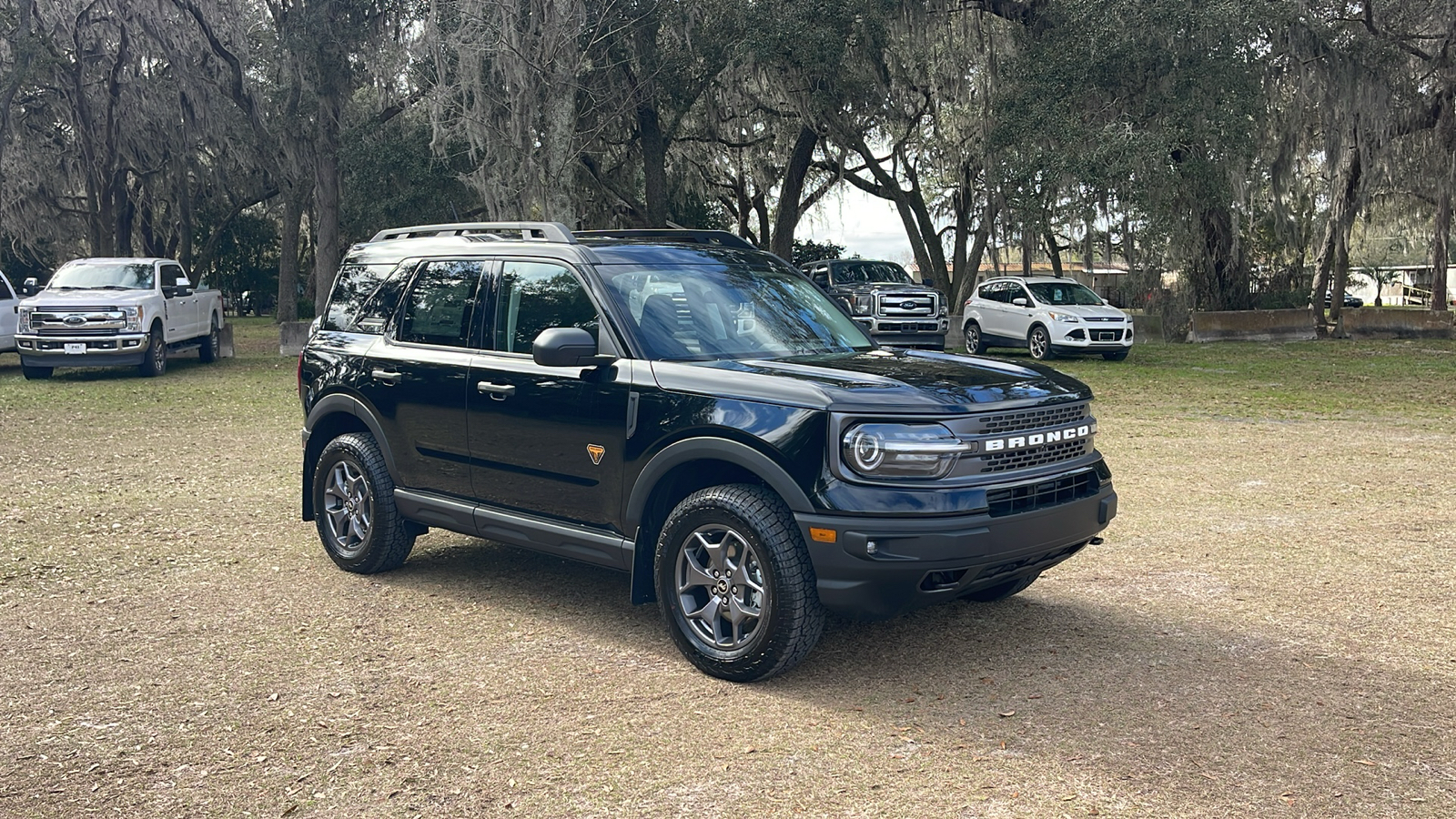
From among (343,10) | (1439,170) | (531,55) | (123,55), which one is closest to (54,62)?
(123,55)

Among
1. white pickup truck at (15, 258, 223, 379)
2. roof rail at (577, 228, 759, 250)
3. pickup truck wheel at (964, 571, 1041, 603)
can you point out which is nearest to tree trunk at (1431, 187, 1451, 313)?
white pickup truck at (15, 258, 223, 379)

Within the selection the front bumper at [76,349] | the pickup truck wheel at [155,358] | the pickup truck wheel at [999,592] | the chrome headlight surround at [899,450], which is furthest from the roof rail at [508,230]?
the pickup truck wheel at [155,358]

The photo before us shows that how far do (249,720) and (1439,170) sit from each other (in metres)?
32.2

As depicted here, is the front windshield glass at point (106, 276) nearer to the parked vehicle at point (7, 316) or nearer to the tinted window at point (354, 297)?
the parked vehicle at point (7, 316)

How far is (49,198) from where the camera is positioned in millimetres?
39625

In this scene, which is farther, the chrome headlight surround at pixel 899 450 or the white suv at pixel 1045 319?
the white suv at pixel 1045 319

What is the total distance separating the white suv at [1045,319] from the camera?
23016mm

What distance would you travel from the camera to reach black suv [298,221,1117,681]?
4879mm

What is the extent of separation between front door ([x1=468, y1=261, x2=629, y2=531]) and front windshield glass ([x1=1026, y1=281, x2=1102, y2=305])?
61.7 feet

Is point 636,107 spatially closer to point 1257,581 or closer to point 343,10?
point 343,10

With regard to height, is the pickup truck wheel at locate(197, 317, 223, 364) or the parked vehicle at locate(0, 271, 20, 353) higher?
the parked vehicle at locate(0, 271, 20, 353)

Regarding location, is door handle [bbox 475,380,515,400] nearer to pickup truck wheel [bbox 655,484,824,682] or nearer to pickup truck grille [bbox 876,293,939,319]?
pickup truck wheel [bbox 655,484,824,682]

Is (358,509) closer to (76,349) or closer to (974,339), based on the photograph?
(76,349)

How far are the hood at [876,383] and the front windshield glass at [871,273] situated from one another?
1976 cm
